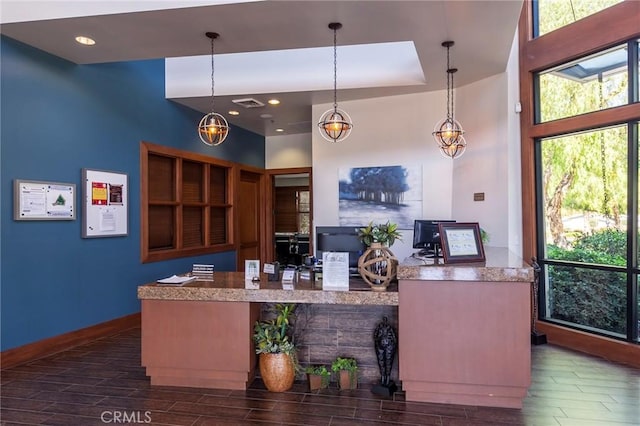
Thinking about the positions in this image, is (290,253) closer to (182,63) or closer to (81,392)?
(182,63)

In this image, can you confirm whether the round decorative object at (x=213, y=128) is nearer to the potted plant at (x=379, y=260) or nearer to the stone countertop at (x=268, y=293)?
the stone countertop at (x=268, y=293)

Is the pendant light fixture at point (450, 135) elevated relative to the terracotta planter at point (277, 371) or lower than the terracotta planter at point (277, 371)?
elevated

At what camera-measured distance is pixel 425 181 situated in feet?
18.6

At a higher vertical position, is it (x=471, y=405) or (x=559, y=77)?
(x=559, y=77)

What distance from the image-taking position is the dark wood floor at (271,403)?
2.77m

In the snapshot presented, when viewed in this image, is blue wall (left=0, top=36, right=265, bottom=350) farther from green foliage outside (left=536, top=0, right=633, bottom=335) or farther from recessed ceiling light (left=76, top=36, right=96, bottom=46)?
green foliage outside (left=536, top=0, right=633, bottom=335)

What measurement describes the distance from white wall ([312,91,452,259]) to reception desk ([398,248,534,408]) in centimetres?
271

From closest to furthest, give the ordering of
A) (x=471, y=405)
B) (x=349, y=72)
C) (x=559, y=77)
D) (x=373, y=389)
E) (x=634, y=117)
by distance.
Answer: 1. (x=471, y=405)
2. (x=373, y=389)
3. (x=634, y=117)
4. (x=559, y=77)
5. (x=349, y=72)

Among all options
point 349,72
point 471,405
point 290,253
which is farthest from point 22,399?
point 290,253

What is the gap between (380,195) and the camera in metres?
5.85

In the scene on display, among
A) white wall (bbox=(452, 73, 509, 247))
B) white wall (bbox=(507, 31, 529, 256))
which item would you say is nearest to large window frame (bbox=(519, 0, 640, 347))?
white wall (bbox=(507, 31, 529, 256))

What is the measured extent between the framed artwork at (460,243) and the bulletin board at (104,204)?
3.65 m

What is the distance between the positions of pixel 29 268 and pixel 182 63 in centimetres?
314
